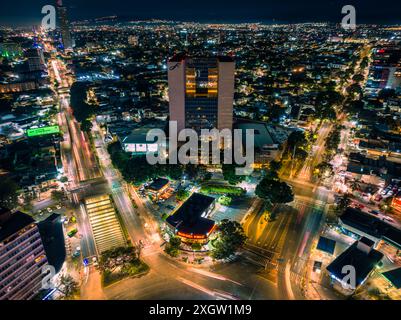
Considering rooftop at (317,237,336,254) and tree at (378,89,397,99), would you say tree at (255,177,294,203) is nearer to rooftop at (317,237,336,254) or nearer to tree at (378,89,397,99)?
rooftop at (317,237,336,254)

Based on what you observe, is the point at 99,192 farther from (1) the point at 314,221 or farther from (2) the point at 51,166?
(1) the point at 314,221

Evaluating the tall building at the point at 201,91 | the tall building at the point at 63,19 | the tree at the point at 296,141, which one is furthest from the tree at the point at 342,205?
Result: the tall building at the point at 63,19

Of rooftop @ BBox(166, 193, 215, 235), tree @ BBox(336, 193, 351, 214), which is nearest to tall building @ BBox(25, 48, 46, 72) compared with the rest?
rooftop @ BBox(166, 193, 215, 235)

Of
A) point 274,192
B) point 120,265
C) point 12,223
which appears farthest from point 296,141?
point 12,223

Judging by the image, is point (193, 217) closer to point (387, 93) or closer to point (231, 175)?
point (231, 175)

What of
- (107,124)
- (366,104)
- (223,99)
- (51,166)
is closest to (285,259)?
(223,99)

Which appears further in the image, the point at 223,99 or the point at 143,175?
the point at 223,99

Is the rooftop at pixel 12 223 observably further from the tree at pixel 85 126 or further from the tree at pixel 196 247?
the tree at pixel 85 126
